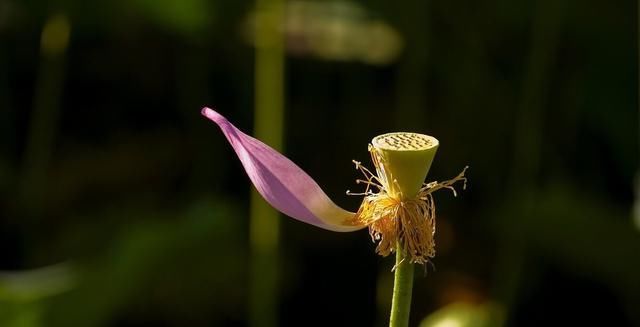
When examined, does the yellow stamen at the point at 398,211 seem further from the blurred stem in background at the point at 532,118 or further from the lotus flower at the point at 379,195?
the blurred stem in background at the point at 532,118

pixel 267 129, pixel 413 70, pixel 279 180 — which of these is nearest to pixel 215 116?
pixel 279 180

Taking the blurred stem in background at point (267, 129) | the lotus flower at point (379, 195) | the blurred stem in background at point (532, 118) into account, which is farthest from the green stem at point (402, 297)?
the blurred stem in background at point (532, 118)

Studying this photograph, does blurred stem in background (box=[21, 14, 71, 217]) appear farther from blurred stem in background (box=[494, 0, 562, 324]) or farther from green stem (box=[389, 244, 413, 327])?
green stem (box=[389, 244, 413, 327])

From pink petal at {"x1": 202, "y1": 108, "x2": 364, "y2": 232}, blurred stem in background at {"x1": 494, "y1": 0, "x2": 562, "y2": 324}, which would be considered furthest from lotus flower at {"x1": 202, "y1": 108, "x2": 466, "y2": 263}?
blurred stem in background at {"x1": 494, "y1": 0, "x2": 562, "y2": 324}

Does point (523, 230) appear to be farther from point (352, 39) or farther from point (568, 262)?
point (352, 39)

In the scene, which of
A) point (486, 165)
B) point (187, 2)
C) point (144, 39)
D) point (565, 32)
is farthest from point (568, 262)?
point (144, 39)

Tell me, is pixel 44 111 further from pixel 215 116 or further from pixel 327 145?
pixel 215 116
